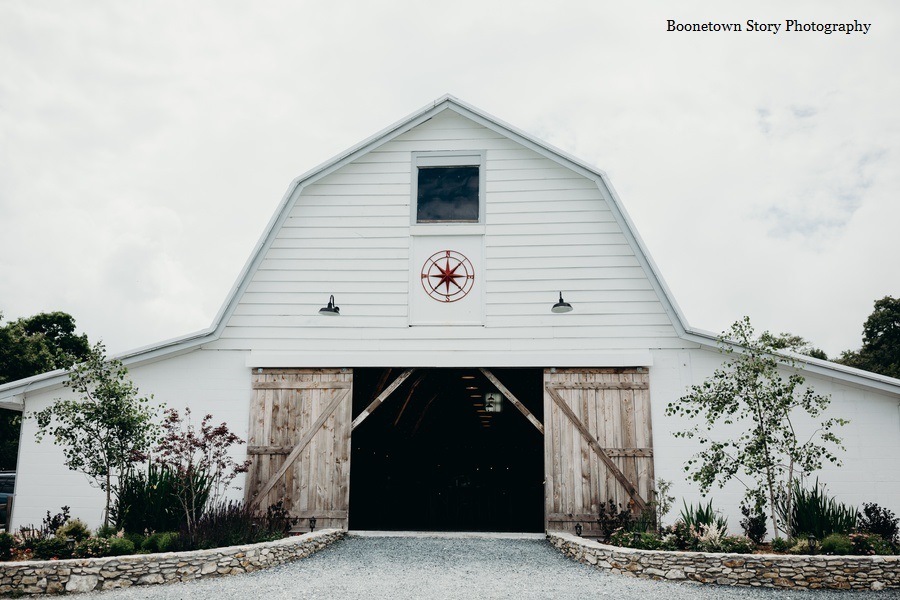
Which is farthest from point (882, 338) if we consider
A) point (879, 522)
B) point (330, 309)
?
point (330, 309)

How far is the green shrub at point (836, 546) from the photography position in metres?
8.18

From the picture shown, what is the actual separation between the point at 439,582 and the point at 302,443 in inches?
157

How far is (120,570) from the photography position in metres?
7.76

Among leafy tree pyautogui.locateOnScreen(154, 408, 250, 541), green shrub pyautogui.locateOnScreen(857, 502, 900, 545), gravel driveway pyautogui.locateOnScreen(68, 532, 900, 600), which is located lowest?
gravel driveway pyautogui.locateOnScreen(68, 532, 900, 600)

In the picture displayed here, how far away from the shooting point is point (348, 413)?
36.8 feet

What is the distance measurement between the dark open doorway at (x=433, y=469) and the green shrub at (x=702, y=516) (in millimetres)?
4259

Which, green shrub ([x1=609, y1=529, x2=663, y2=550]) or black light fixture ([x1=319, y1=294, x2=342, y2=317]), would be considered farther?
black light fixture ([x1=319, y1=294, x2=342, y2=317])

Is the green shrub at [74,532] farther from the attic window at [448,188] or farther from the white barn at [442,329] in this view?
the attic window at [448,188]

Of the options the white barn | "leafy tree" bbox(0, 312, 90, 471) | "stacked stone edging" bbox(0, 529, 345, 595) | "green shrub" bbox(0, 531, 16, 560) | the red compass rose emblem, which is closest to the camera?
"stacked stone edging" bbox(0, 529, 345, 595)

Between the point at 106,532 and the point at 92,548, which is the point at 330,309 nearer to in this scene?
the point at 106,532

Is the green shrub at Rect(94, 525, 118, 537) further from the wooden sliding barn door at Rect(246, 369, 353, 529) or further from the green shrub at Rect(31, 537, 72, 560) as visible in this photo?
the wooden sliding barn door at Rect(246, 369, 353, 529)

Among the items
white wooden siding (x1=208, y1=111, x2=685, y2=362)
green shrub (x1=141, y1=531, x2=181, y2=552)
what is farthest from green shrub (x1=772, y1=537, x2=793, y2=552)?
green shrub (x1=141, y1=531, x2=181, y2=552)

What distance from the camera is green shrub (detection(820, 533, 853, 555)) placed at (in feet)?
26.8

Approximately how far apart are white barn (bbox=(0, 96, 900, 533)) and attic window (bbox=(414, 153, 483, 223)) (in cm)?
2
